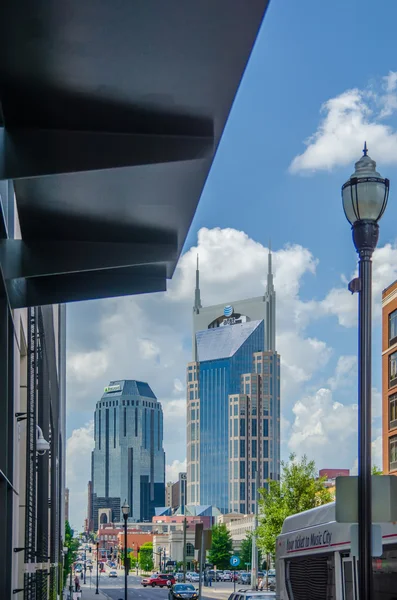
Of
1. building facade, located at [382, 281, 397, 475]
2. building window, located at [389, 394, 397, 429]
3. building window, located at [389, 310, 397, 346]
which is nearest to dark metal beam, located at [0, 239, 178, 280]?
building facade, located at [382, 281, 397, 475]

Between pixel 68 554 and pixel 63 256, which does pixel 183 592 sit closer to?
pixel 63 256

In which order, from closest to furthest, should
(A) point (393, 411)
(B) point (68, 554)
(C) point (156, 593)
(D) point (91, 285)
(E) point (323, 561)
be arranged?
(E) point (323, 561) → (D) point (91, 285) → (A) point (393, 411) → (C) point (156, 593) → (B) point (68, 554)

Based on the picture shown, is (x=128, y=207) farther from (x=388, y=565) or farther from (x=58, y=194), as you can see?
(x=388, y=565)

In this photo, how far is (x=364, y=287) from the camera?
8.76 meters

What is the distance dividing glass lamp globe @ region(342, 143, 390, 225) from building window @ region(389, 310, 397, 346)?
56.2m

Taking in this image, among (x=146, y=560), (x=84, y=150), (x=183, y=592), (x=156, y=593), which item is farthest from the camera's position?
(x=146, y=560)

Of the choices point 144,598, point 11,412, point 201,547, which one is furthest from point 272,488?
point 11,412

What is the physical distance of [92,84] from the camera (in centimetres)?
739

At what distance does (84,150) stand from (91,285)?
16.8 feet

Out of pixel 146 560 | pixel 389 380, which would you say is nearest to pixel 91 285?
pixel 389 380

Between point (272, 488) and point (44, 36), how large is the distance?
58881mm

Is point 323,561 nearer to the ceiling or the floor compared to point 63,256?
nearer to the floor

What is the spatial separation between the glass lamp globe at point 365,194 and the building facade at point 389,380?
179 feet

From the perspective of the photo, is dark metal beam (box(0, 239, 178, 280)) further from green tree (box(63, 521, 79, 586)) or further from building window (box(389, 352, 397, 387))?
green tree (box(63, 521, 79, 586))
